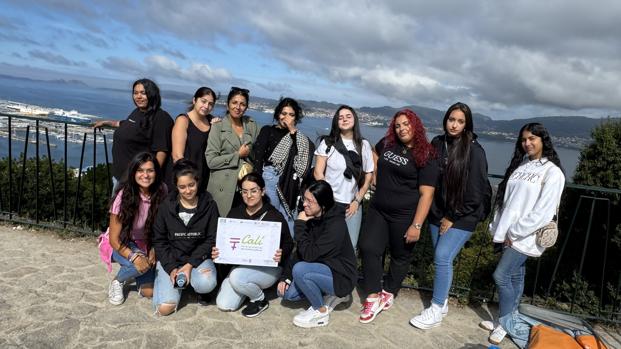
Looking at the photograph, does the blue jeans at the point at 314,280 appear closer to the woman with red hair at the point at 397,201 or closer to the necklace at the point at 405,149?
the woman with red hair at the point at 397,201

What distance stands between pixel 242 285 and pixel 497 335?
2.38m

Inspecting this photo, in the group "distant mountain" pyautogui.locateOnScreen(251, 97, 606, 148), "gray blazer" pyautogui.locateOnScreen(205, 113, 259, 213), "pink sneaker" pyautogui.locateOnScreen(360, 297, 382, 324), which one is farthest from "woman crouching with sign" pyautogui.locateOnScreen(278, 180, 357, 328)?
"distant mountain" pyautogui.locateOnScreen(251, 97, 606, 148)

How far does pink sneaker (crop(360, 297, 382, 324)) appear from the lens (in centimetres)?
A: 367

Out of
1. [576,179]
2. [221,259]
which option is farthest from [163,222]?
[576,179]

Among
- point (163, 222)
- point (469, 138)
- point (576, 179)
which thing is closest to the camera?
point (469, 138)

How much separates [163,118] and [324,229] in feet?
6.55

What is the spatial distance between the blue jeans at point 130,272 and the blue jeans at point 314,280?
143 cm

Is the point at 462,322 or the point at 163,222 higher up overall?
the point at 163,222

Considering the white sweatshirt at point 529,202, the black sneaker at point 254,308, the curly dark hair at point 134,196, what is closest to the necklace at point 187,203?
the curly dark hair at point 134,196

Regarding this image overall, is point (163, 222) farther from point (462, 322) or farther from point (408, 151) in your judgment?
point (462, 322)

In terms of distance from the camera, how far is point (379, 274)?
3.77m

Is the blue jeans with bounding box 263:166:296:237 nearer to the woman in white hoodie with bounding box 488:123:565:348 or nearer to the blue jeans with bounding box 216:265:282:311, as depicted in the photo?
the blue jeans with bounding box 216:265:282:311

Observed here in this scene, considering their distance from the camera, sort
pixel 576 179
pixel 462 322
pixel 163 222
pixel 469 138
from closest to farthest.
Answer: pixel 469 138
pixel 163 222
pixel 462 322
pixel 576 179

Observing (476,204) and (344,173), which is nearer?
(476,204)
